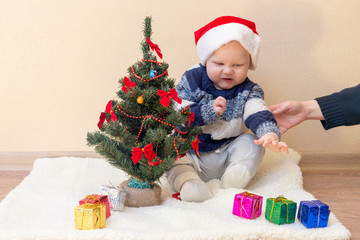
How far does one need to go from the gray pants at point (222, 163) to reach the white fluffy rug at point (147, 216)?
2.6 inches

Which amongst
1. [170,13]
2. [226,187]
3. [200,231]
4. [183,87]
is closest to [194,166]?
[226,187]

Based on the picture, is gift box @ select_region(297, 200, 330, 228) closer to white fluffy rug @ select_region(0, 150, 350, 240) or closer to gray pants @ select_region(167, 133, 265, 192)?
white fluffy rug @ select_region(0, 150, 350, 240)

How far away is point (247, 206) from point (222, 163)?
1.31 feet

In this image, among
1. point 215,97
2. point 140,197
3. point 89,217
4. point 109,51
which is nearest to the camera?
point 89,217

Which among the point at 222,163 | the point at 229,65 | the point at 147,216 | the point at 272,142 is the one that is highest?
the point at 229,65

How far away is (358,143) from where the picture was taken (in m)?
1.85

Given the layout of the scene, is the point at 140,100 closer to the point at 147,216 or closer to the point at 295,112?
the point at 147,216

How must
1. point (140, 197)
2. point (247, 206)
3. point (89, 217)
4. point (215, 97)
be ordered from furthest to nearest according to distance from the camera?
point (215, 97) → point (140, 197) → point (247, 206) → point (89, 217)

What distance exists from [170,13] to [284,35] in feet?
1.69

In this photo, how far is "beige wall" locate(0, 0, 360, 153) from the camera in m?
1.71

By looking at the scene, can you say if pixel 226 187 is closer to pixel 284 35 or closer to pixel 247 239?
pixel 247 239

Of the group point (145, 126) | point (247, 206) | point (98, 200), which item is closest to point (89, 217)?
point (98, 200)

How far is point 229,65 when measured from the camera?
4.59 ft

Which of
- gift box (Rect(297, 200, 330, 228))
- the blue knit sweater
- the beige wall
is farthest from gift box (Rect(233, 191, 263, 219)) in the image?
the beige wall
